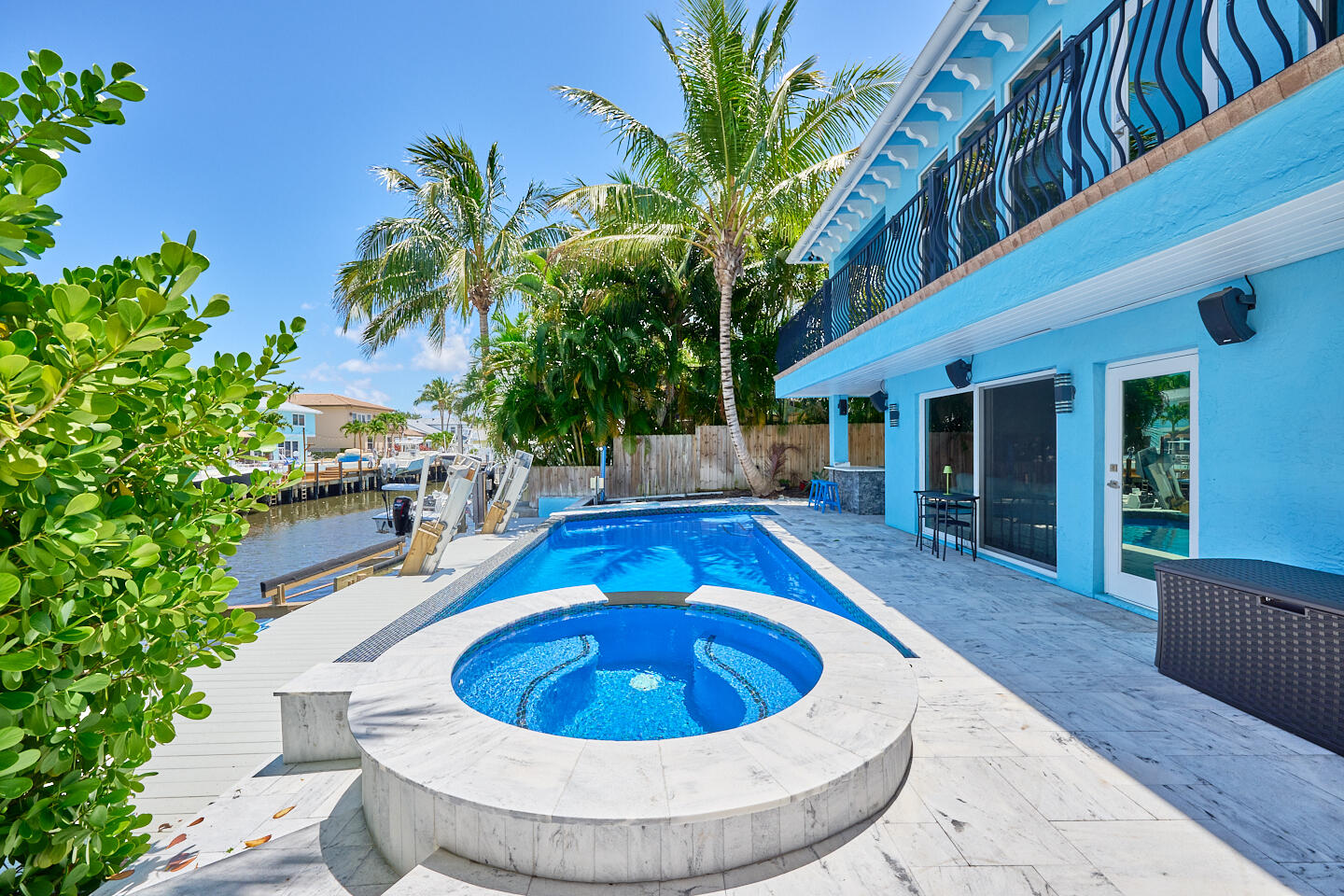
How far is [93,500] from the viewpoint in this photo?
119 centimetres

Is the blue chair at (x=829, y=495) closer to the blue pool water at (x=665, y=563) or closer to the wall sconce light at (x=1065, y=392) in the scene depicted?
the blue pool water at (x=665, y=563)

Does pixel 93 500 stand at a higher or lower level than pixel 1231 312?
lower

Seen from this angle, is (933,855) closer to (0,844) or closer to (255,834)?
(0,844)

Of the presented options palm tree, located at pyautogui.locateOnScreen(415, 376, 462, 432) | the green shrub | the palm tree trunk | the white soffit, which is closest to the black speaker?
the white soffit

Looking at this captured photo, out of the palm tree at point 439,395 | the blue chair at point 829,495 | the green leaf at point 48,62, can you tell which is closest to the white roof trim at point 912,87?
the blue chair at point 829,495

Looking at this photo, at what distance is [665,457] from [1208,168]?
14413 mm

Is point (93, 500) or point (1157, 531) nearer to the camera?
point (93, 500)

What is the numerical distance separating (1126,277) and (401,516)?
12.1 meters

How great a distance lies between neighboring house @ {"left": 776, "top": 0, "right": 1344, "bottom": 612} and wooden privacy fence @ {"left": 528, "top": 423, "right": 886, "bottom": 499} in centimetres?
785

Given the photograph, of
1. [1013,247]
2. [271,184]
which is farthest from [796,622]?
[271,184]

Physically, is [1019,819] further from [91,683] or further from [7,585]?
[7,585]

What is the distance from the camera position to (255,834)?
2826mm

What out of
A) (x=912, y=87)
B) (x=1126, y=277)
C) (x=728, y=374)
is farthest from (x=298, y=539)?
(x=1126, y=277)

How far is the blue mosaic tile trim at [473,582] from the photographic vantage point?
4.42 meters
